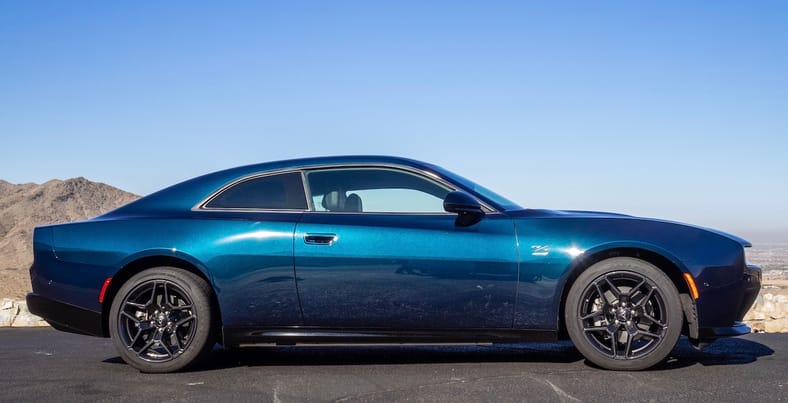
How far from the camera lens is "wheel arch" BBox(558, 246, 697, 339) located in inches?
180

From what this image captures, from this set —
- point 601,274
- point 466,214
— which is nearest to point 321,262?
point 466,214

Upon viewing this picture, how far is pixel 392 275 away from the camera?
4598mm

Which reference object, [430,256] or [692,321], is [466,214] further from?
[692,321]

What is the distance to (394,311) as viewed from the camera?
4.62m

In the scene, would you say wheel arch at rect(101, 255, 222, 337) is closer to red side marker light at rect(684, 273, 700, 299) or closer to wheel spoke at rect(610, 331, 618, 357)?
wheel spoke at rect(610, 331, 618, 357)

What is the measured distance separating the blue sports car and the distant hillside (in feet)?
123

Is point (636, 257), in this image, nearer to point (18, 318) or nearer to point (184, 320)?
point (184, 320)

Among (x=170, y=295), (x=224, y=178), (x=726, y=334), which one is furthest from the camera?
(x=224, y=178)

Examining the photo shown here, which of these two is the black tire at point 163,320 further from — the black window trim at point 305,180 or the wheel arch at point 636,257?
the wheel arch at point 636,257

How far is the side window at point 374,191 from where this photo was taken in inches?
193

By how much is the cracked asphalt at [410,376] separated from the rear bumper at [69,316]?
265 millimetres

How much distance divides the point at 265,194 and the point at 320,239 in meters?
0.61

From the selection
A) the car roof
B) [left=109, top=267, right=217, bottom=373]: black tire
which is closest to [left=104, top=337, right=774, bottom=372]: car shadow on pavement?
[left=109, top=267, right=217, bottom=373]: black tire

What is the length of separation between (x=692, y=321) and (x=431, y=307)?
5.21 feet
